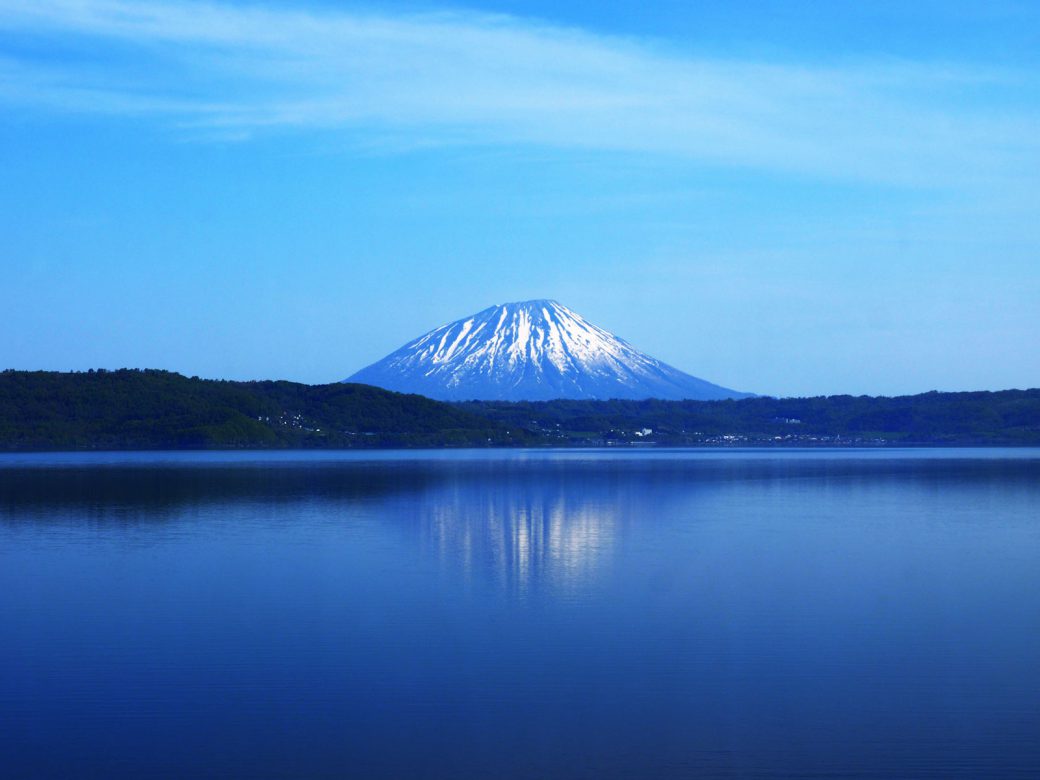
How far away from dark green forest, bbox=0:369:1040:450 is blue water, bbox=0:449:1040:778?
73.9m

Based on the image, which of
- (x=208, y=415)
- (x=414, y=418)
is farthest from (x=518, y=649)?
(x=414, y=418)

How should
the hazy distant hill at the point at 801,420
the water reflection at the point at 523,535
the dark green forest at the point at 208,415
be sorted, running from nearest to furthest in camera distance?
the water reflection at the point at 523,535 → the dark green forest at the point at 208,415 → the hazy distant hill at the point at 801,420

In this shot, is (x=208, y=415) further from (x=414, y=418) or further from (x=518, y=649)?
(x=518, y=649)

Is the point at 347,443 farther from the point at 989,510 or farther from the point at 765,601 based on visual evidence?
the point at 765,601

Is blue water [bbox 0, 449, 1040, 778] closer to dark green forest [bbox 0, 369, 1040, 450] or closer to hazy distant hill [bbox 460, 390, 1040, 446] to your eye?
dark green forest [bbox 0, 369, 1040, 450]

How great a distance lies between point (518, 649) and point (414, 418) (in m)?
104

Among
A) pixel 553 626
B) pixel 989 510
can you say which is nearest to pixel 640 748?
pixel 553 626

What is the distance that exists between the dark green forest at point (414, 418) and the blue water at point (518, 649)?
243 ft

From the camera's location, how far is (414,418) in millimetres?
Answer: 113875

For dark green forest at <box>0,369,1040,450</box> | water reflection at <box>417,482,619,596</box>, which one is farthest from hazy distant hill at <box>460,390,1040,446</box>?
water reflection at <box>417,482,619,596</box>

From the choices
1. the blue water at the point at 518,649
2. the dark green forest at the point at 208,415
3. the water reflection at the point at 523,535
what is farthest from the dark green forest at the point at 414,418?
the blue water at the point at 518,649

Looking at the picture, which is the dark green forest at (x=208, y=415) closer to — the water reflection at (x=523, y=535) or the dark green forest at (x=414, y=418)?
the dark green forest at (x=414, y=418)

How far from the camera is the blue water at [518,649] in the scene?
25.6 feet

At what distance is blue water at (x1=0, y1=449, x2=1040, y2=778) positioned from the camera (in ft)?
25.6
